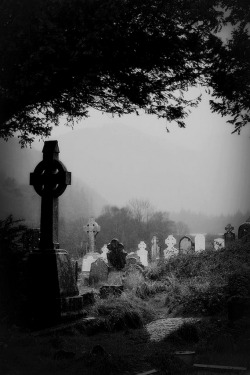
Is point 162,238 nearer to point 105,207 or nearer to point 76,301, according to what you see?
point 105,207

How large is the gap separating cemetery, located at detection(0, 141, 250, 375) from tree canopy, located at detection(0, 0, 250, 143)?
49.8 inches

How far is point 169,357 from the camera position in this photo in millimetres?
5059

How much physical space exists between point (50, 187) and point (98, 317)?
245 centimetres

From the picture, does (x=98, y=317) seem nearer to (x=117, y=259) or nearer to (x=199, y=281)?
(x=199, y=281)

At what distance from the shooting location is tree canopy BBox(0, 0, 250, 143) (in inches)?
278

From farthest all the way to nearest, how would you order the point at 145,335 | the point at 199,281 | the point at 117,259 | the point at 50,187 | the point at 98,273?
the point at 117,259 → the point at 98,273 → the point at 199,281 → the point at 50,187 → the point at 145,335

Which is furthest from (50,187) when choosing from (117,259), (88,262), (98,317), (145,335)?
(88,262)

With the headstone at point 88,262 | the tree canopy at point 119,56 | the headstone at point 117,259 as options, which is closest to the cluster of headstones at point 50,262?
the tree canopy at point 119,56

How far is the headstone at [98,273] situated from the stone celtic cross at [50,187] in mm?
5774

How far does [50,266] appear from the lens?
732 cm

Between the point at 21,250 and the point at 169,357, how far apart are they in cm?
258

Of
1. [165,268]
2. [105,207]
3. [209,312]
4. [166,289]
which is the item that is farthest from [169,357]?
[105,207]

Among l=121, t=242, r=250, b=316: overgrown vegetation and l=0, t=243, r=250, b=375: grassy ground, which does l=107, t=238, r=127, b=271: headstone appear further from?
l=0, t=243, r=250, b=375: grassy ground

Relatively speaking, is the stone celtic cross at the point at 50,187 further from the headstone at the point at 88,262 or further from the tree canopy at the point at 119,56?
the headstone at the point at 88,262
